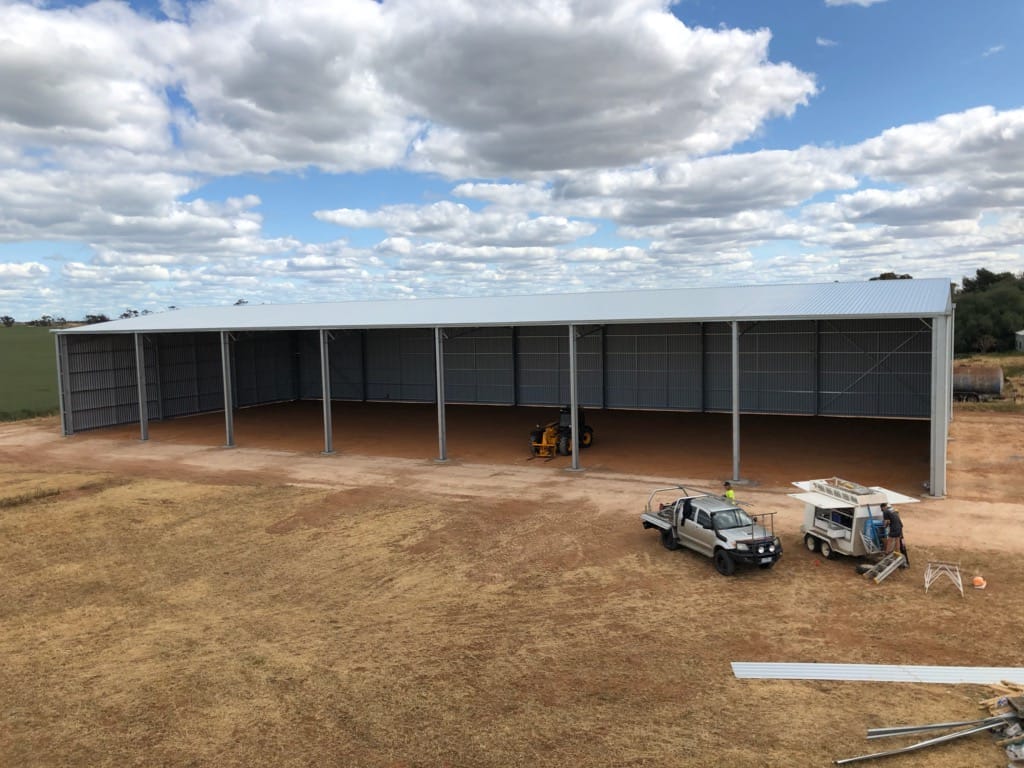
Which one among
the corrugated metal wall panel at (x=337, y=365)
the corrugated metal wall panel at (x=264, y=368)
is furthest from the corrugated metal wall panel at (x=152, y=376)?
the corrugated metal wall panel at (x=337, y=365)

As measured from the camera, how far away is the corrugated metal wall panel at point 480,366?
143 ft

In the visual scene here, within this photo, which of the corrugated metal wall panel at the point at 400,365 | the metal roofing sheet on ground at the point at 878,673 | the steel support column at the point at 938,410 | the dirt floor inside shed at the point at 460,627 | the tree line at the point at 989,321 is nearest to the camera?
the dirt floor inside shed at the point at 460,627

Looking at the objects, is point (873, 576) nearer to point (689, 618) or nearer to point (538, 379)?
point (689, 618)

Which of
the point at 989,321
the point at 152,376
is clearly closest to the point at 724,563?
the point at 152,376

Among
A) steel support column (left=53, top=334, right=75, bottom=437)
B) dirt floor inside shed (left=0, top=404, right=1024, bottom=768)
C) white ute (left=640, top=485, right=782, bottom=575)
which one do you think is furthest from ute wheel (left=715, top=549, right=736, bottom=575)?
steel support column (left=53, top=334, right=75, bottom=437)

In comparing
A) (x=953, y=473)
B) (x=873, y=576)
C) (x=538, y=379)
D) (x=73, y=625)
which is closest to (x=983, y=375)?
(x=953, y=473)

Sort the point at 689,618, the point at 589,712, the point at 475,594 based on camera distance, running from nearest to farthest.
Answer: the point at 589,712 → the point at 689,618 → the point at 475,594

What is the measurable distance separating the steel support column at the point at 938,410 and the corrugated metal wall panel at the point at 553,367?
20926mm

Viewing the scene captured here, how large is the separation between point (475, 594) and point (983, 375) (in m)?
37.5

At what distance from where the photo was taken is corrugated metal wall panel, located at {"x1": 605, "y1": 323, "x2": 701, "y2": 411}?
38.8 metres

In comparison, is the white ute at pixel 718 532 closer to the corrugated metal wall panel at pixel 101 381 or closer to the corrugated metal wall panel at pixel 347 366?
the corrugated metal wall panel at pixel 101 381

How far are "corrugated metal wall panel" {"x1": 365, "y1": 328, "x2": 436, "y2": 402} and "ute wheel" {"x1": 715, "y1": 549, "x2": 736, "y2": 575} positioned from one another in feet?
104

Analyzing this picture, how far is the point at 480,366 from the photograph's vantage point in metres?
44.7

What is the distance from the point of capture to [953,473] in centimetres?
2366
